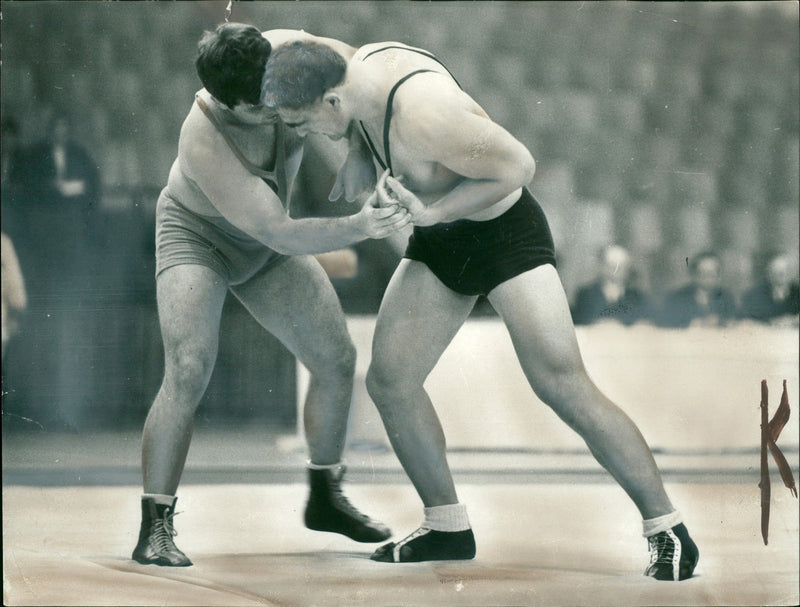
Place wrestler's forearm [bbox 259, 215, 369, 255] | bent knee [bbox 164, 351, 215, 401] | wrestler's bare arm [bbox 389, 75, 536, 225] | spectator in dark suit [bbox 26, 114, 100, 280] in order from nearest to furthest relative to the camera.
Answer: wrestler's bare arm [bbox 389, 75, 536, 225], wrestler's forearm [bbox 259, 215, 369, 255], bent knee [bbox 164, 351, 215, 401], spectator in dark suit [bbox 26, 114, 100, 280]

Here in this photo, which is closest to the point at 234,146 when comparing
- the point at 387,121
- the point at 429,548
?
the point at 387,121

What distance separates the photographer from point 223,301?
305 cm

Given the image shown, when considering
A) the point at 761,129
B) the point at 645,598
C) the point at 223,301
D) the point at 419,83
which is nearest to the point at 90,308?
the point at 223,301

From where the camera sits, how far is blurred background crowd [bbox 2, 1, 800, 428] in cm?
312

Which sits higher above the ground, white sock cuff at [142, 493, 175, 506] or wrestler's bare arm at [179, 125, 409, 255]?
wrestler's bare arm at [179, 125, 409, 255]

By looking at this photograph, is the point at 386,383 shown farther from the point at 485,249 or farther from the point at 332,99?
the point at 332,99

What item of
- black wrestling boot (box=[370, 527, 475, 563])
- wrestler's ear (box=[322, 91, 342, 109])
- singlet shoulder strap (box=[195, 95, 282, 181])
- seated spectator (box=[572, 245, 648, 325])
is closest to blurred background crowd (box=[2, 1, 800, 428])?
seated spectator (box=[572, 245, 648, 325])

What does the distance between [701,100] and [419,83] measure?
109 cm

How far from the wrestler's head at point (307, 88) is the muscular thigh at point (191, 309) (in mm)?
605

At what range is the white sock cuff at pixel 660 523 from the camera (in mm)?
3021

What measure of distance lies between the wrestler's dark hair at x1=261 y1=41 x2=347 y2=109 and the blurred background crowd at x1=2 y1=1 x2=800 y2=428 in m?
0.37

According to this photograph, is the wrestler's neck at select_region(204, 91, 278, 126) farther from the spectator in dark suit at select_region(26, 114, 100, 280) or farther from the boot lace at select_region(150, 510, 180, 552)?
the boot lace at select_region(150, 510, 180, 552)

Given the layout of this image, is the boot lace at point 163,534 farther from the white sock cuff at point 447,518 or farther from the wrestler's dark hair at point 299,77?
the wrestler's dark hair at point 299,77

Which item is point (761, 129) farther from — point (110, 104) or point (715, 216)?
point (110, 104)
